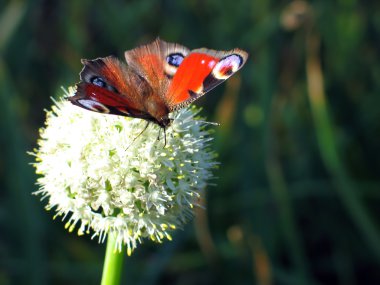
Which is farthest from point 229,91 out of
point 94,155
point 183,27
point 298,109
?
point 94,155

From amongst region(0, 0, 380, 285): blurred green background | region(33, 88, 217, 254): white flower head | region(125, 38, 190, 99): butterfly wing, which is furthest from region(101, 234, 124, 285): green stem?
region(0, 0, 380, 285): blurred green background

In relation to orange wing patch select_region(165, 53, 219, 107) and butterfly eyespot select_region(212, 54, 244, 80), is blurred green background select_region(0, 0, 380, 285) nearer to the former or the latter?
orange wing patch select_region(165, 53, 219, 107)

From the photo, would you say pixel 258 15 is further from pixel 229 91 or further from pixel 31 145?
pixel 31 145

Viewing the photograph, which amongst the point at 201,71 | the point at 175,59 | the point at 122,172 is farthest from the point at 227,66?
the point at 122,172

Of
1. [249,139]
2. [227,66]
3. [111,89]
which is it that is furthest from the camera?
[249,139]

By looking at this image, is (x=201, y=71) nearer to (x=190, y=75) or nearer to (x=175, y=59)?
(x=190, y=75)

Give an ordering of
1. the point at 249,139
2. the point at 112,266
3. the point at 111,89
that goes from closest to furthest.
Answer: the point at 112,266 → the point at 111,89 → the point at 249,139

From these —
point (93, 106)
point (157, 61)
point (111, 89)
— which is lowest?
point (93, 106)
